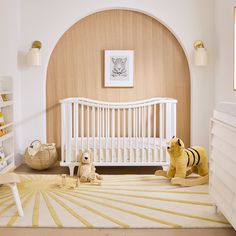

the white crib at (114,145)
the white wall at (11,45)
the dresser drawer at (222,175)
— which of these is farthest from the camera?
the white crib at (114,145)

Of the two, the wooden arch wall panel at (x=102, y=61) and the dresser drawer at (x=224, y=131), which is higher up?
the wooden arch wall panel at (x=102, y=61)

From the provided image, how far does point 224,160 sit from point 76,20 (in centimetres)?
294

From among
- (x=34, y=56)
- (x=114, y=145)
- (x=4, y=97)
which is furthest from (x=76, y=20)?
(x=114, y=145)

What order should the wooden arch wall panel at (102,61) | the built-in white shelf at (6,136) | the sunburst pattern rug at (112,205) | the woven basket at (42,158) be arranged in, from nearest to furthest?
the sunburst pattern rug at (112,205)
the built-in white shelf at (6,136)
the woven basket at (42,158)
the wooden arch wall panel at (102,61)

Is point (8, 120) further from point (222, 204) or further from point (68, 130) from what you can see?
point (222, 204)

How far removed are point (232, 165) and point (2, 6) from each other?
9.72ft

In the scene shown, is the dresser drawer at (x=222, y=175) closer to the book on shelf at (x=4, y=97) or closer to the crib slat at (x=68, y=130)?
the crib slat at (x=68, y=130)

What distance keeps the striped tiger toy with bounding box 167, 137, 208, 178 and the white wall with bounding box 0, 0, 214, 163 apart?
0.79 meters

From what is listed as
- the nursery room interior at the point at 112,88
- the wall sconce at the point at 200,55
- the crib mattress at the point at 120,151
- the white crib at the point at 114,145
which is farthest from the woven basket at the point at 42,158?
the wall sconce at the point at 200,55

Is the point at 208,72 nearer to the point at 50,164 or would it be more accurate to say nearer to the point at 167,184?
the point at 167,184

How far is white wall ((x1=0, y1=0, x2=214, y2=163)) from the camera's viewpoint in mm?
5172

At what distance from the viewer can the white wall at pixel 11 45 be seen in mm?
4574

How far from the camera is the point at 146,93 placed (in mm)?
5332

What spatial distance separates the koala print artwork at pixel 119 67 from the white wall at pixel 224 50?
104 centimetres
